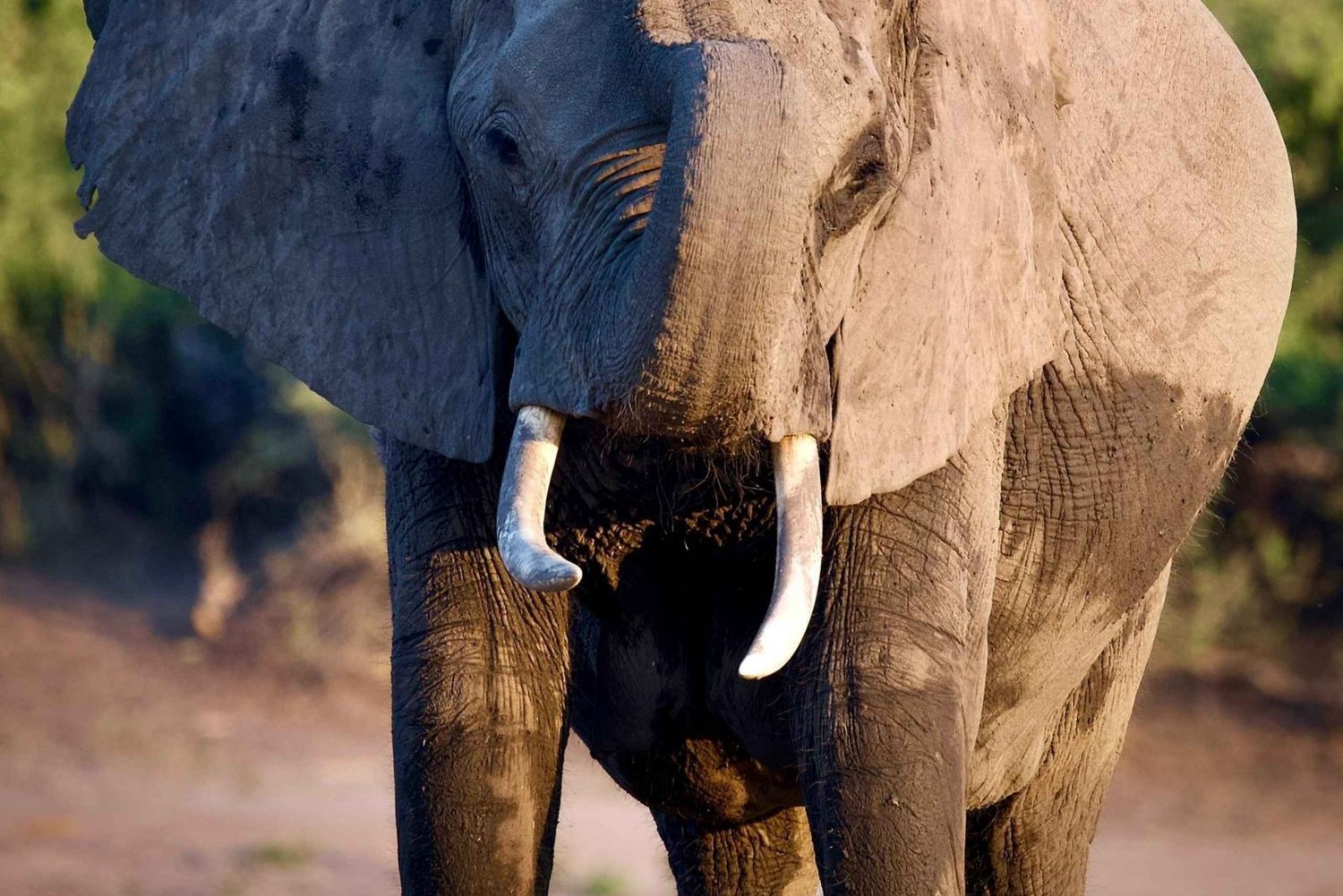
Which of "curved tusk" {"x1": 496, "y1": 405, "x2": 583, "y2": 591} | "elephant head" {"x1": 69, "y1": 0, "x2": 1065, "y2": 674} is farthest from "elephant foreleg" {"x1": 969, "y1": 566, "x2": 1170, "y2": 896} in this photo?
"curved tusk" {"x1": 496, "y1": 405, "x2": 583, "y2": 591}


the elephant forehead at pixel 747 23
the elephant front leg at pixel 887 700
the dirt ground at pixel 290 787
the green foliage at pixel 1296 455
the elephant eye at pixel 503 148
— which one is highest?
the green foliage at pixel 1296 455

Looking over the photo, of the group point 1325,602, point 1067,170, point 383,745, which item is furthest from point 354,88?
point 1325,602

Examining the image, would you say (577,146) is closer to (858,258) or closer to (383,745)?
(858,258)

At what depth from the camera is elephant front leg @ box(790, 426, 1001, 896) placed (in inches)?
97.5

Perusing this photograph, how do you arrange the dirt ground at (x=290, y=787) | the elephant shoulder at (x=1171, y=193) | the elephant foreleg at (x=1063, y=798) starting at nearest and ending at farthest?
1. the elephant shoulder at (x=1171, y=193)
2. the elephant foreleg at (x=1063, y=798)
3. the dirt ground at (x=290, y=787)

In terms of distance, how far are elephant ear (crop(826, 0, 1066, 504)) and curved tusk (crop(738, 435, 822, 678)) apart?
0.30 ft

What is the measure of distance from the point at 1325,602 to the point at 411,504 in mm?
6271

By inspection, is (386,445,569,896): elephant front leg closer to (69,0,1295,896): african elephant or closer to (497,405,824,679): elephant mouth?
(69,0,1295,896): african elephant

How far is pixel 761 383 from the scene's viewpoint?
2.06m

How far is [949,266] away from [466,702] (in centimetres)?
84

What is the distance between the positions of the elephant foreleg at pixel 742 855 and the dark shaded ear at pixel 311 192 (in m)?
1.39

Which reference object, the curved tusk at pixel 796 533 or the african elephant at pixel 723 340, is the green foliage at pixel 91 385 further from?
the curved tusk at pixel 796 533

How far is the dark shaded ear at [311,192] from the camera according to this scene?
2518 mm

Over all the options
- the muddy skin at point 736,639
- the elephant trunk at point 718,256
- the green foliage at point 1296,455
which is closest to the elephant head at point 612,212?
the elephant trunk at point 718,256
